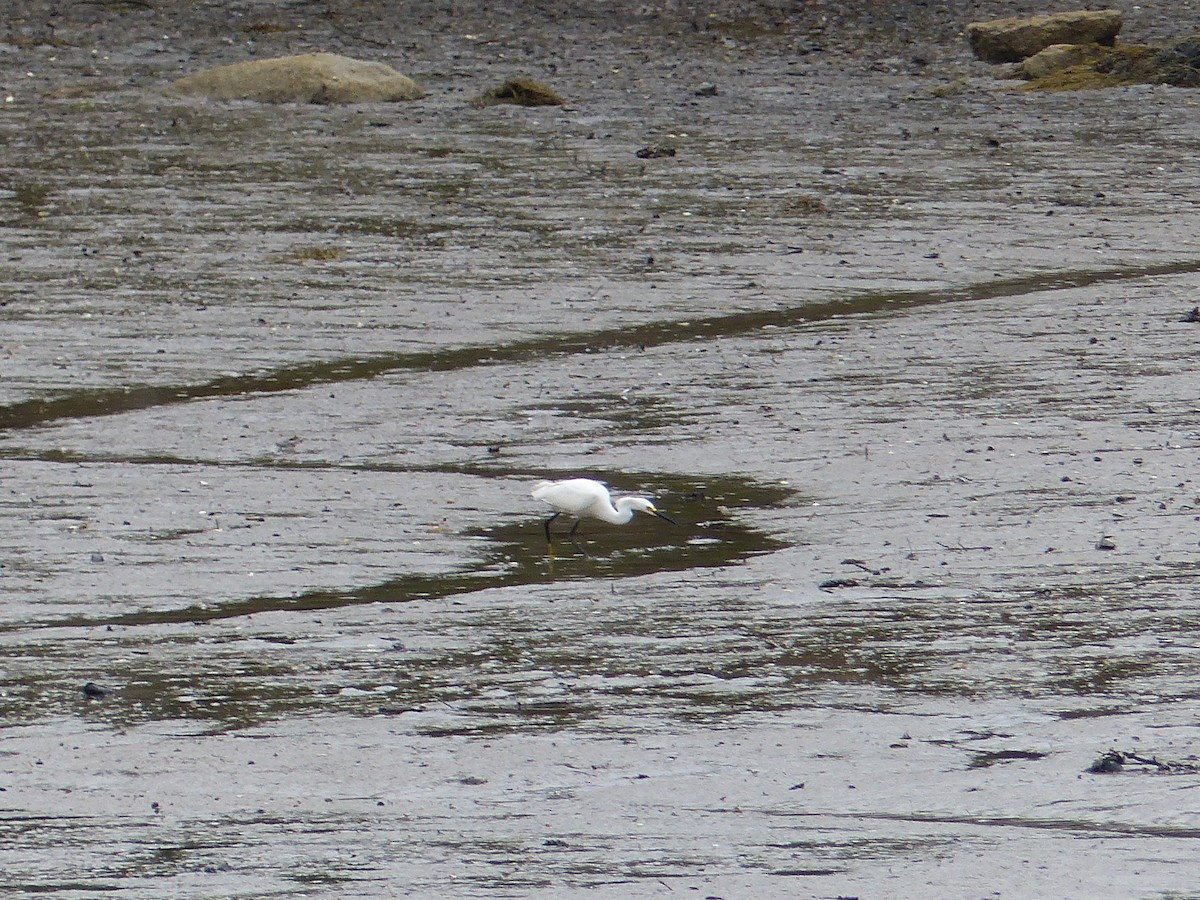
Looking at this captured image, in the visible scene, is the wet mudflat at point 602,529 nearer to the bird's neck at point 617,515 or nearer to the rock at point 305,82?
the bird's neck at point 617,515

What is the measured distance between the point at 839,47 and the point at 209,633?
20.4m

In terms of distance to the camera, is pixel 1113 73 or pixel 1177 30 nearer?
pixel 1113 73

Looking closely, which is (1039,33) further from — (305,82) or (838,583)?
(838,583)

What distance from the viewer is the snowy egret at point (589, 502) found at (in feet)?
28.4

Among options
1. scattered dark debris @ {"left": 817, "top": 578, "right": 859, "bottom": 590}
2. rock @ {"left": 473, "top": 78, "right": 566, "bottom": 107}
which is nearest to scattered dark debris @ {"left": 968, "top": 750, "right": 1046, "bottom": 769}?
scattered dark debris @ {"left": 817, "top": 578, "right": 859, "bottom": 590}

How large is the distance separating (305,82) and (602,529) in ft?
49.7

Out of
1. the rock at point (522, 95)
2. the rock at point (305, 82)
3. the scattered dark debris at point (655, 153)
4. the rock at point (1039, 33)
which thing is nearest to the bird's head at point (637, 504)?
the scattered dark debris at point (655, 153)

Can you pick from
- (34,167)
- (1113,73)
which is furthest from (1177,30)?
(34,167)

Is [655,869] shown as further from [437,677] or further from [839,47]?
[839,47]

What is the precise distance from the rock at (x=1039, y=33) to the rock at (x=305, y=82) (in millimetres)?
6800

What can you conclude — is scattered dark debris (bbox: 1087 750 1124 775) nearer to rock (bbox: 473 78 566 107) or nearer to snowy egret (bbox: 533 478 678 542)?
snowy egret (bbox: 533 478 678 542)

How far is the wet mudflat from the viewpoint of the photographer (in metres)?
5.94

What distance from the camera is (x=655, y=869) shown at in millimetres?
5594

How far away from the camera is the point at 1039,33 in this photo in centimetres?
2570
